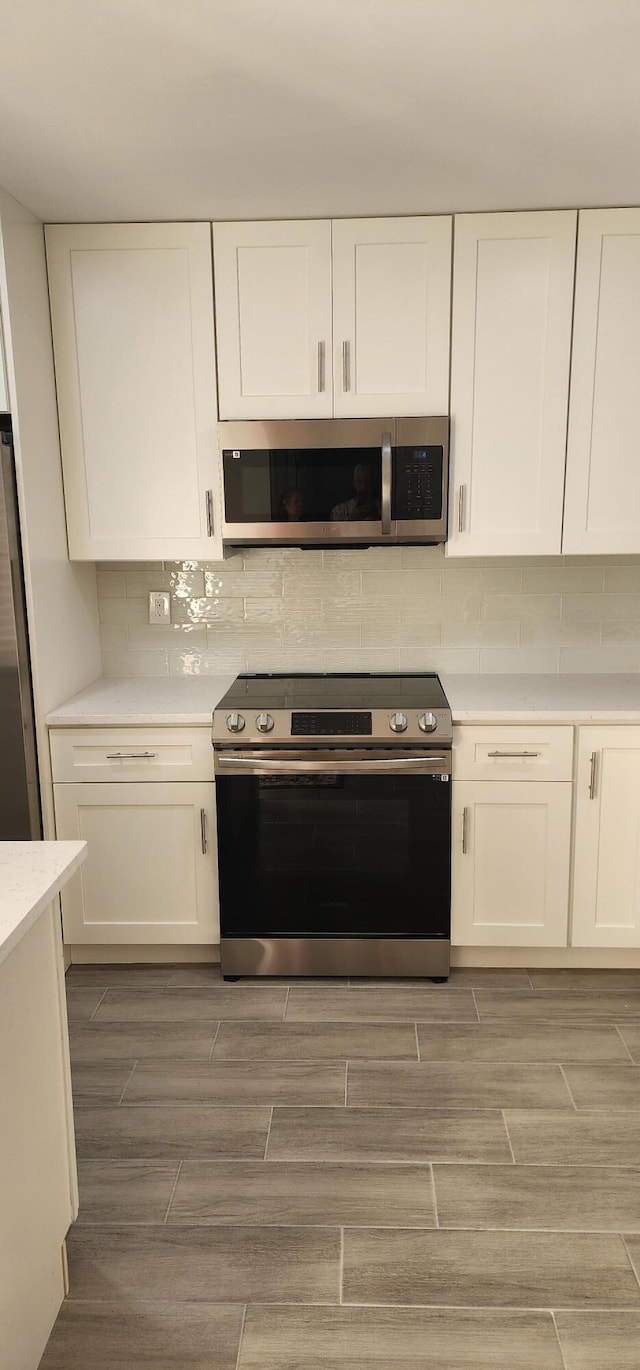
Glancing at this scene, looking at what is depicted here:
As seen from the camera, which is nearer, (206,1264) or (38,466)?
(206,1264)

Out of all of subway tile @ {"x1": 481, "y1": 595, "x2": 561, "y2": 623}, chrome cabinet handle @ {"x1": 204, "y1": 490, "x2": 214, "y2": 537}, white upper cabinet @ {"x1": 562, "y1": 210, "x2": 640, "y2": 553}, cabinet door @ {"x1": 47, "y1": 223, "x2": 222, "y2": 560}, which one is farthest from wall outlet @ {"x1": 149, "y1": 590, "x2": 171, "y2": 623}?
white upper cabinet @ {"x1": 562, "y1": 210, "x2": 640, "y2": 553}

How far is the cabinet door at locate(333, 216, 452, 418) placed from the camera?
2898 mm

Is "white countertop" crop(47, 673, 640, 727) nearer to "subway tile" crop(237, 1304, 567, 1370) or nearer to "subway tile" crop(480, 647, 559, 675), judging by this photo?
"subway tile" crop(480, 647, 559, 675)

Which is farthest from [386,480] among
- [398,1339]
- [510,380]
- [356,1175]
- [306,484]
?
[398,1339]

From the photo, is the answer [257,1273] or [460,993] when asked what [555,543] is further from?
[257,1273]

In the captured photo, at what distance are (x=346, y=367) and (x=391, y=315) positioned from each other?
8.4 inches

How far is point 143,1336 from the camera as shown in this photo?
5.71 feet

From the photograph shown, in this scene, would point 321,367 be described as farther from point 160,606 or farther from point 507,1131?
point 507,1131

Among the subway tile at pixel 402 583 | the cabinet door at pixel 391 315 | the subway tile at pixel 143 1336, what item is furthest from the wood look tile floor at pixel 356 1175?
the cabinet door at pixel 391 315

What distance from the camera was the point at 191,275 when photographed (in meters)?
2.94

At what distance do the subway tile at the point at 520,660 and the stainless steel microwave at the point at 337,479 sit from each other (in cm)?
63

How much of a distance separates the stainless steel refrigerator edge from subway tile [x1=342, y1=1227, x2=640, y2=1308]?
5.15 feet

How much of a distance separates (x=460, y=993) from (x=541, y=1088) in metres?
0.53

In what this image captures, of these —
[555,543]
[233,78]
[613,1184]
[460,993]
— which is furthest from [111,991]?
[233,78]
